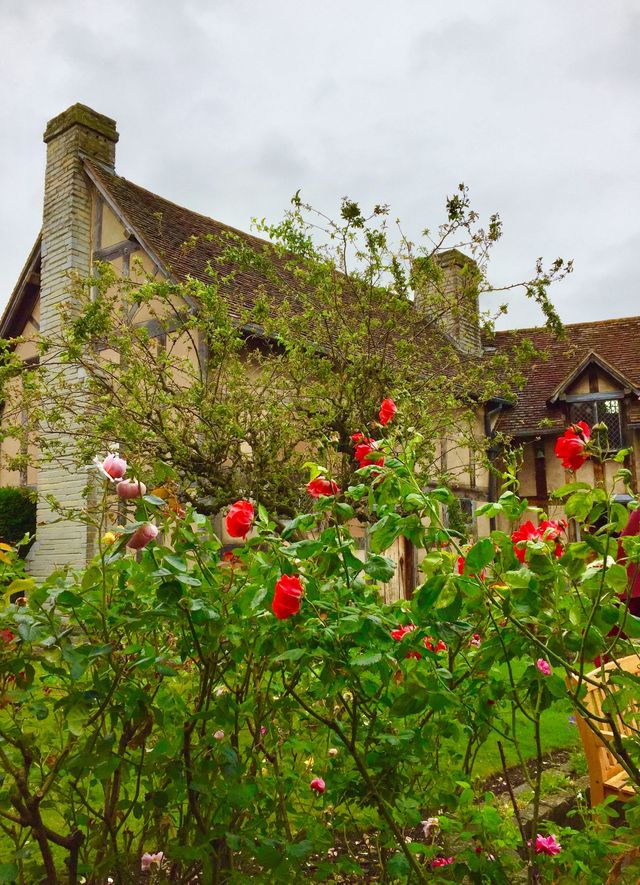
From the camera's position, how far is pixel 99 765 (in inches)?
69.3

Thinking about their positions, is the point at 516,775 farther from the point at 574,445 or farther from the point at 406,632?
the point at 574,445

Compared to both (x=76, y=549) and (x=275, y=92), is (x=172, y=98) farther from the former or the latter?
(x=76, y=549)

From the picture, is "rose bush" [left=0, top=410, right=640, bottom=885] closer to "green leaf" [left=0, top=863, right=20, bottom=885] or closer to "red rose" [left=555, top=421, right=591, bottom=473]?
"green leaf" [left=0, top=863, right=20, bottom=885]

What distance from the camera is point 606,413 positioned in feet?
50.6

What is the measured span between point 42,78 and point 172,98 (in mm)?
1125

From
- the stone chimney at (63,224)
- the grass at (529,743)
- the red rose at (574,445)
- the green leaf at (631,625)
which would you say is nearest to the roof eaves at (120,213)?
the stone chimney at (63,224)

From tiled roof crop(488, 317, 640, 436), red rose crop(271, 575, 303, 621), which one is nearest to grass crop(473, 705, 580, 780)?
red rose crop(271, 575, 303, 621)

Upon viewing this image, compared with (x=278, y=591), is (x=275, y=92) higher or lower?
higher

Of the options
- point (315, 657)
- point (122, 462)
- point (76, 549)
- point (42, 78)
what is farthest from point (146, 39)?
point (76, 549)

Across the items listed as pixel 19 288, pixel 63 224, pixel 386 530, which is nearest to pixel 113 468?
pixel 386 530

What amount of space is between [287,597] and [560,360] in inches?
669

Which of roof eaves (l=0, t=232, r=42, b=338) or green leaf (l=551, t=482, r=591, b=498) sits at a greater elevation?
roof eaves (l=0, t=232, r=42, b=338)

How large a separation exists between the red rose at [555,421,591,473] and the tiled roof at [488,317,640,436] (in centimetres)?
1328

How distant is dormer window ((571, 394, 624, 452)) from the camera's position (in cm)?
1527
